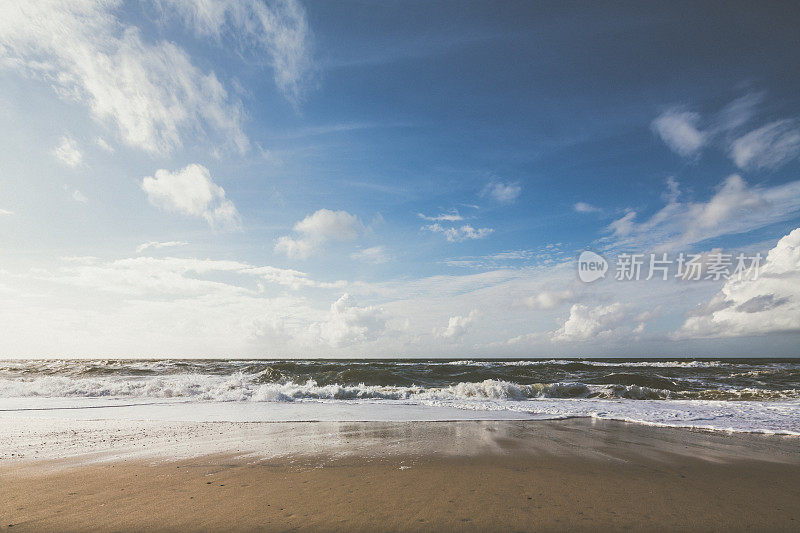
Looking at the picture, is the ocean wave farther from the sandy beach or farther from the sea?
the sandy beach

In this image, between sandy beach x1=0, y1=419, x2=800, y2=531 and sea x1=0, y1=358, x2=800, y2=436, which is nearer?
sandy beach x1=0, y1=419, x2=800, y2=531

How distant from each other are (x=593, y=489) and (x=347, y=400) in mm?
11627

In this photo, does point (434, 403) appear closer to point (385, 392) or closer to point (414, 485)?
point (385, 392)

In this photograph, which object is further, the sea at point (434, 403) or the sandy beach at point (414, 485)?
the sea at point (434, 403)

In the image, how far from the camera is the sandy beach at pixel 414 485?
362 cm

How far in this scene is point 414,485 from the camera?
4.64 meters

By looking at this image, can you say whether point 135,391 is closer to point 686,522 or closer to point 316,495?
point 316,495

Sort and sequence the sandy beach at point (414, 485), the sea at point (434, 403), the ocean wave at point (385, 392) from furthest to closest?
1. the ocean wave at point (385, 392)
2. the sea at point (434, 403)
3. the sandy beach at point (414, 485)

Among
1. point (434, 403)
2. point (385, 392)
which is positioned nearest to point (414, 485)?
point (434, 403)

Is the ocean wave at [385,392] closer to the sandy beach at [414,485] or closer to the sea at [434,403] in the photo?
the sea at [434,403]

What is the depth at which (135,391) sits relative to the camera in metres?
18.2

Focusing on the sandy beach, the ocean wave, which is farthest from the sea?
the sandy beach

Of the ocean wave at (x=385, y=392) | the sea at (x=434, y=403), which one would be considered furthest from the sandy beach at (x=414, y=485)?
the ocean wave at (x=385, y=392)

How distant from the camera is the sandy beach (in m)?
3.62
